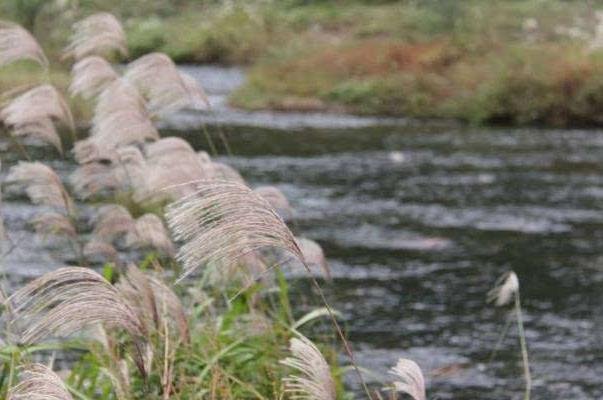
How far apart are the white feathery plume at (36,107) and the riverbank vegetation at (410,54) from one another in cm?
1592

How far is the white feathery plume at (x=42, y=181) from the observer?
4.25 metres

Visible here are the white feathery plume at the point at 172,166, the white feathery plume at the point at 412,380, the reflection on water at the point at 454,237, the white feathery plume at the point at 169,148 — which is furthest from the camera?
the reflection on water at the point at 454,237

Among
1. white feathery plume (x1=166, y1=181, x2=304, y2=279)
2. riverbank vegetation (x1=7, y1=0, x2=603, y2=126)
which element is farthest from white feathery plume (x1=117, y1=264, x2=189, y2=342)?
riverbank vegetation (x1=7, y1=0, x2=603, y2=126)

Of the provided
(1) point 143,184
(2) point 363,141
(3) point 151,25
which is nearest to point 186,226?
(1) point 143,184

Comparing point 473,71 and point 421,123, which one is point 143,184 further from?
point 473,71

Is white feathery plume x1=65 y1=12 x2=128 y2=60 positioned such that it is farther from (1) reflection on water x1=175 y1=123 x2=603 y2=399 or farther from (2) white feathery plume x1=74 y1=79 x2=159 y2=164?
(1) reflection on water x1=175 y1=123 x2=603 y2=399

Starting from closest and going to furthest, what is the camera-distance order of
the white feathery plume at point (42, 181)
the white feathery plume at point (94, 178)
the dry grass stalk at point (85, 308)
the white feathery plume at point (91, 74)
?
the dry grass stalk at point (85, 308), the white feathery plume at point (42, 181), the white feathery plume at point (91, 74), the white feathery plume at point (94, 178)

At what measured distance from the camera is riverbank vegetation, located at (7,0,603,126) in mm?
20219

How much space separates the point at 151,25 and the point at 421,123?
1629cm

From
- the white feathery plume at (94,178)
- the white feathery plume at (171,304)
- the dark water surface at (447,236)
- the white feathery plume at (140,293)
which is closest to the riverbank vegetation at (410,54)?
the dark water surface at (447,236)

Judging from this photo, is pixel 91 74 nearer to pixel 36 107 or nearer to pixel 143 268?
pixel 36 107

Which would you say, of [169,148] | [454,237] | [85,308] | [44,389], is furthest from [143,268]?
[454,237]

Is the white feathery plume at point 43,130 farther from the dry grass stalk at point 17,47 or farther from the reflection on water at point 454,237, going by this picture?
the reflection on water at point 454,237

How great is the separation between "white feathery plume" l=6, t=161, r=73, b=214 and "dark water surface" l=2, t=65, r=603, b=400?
797 millimetres
